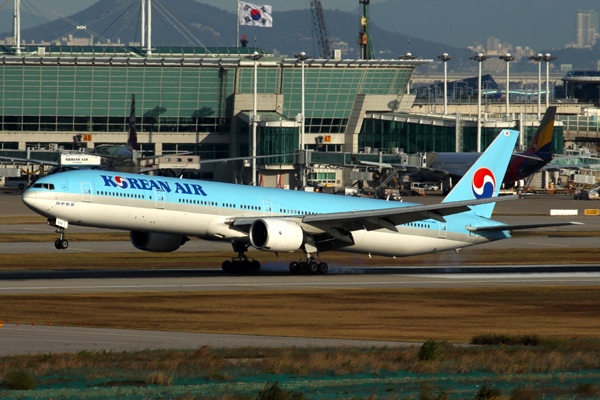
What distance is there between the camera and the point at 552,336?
27.1 meters

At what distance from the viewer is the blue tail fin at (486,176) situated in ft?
171

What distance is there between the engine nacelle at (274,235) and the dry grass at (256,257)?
8.74 meters

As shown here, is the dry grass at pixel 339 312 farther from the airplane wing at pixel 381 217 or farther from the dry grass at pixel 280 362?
the airplane wing at pixel 381 217

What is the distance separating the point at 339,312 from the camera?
31.9m

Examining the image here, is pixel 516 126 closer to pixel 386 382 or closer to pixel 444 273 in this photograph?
pixel 444 273

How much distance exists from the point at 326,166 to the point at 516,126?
45100 millimetres

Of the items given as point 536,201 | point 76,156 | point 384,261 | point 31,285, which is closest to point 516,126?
point 536,201

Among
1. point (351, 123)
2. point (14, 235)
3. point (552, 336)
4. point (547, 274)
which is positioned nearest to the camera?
point (552, 336)

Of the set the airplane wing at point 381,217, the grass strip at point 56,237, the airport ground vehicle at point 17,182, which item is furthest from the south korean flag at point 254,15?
the airplane wing at point 381,217

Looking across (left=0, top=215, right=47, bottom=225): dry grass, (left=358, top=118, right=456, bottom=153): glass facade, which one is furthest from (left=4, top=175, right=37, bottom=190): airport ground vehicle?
(left=358, top=118, right=456, bottom=153): glass facade

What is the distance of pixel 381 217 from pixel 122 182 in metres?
14.7

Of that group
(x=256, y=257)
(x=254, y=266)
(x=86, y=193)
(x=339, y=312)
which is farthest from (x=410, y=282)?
(x=86, y=193)

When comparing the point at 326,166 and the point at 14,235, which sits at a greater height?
the point at 326,166

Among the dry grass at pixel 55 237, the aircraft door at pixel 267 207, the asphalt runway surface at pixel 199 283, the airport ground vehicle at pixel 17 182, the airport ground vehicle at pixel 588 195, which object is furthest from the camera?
the airport ground vehicle at pixel 17 182
